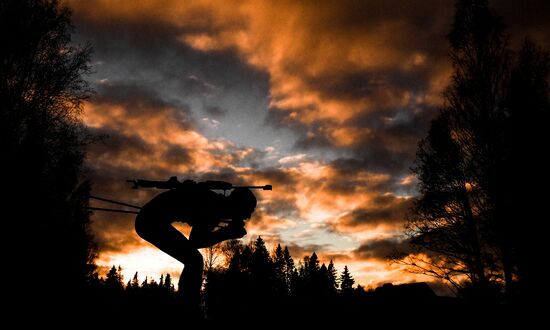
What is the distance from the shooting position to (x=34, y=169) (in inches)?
583

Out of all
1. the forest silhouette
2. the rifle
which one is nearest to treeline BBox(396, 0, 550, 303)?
the forest silhouette

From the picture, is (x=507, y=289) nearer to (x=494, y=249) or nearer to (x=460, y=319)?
(x=494, y=249)

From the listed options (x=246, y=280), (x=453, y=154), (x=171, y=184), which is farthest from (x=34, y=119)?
(x=246, y=280)

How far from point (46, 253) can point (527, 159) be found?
23.7 m

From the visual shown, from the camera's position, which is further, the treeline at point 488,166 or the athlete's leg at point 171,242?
the treeline at point 488,166

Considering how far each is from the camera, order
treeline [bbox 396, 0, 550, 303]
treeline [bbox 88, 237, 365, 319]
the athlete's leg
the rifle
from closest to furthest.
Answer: the athlete's leg
the rifle
treeline [bbox 396, 0, 550, 303]
treeline [bbox 88, 237, 365, 319]

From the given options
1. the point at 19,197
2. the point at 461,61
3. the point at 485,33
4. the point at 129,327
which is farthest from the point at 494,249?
the point at 19,197

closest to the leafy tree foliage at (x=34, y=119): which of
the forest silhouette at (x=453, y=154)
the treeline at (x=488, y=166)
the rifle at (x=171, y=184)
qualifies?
the forest silhouette at (x=453, y=154)

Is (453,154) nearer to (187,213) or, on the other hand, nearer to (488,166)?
(488,166)

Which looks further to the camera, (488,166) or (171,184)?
A: (488,166)

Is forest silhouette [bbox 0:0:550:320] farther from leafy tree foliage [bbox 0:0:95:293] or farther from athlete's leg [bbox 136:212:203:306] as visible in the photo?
athlete's leg [bbox 136:212:203:306]

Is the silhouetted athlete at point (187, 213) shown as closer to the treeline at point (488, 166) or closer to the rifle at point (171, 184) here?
the rifle at point (171, 184)

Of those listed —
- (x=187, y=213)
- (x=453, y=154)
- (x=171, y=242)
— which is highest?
(x=453, y=154)

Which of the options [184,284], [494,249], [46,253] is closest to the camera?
[184,284]
